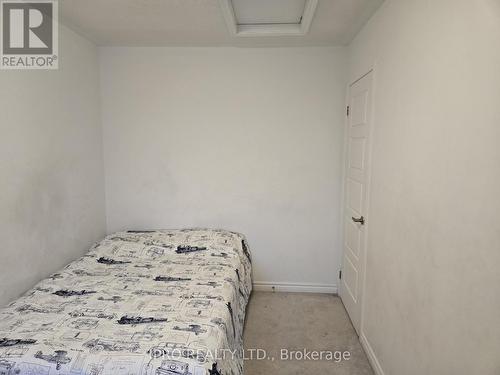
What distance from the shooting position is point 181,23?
2412 mm

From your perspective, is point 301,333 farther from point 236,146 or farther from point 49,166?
point 49,166

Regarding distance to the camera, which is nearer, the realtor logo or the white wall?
the realtor logo

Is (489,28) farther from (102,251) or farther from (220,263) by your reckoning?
(102,251)

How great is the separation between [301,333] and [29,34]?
295 cm

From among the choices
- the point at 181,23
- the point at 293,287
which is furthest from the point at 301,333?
the point at 181,23

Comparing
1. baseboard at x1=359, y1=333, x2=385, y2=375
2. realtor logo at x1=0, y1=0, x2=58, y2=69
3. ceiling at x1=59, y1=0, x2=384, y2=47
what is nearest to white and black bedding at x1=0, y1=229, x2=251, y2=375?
baseboard at x1=359, y1=333, x2=385, y2=375

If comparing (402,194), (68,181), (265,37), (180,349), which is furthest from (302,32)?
(180,349)

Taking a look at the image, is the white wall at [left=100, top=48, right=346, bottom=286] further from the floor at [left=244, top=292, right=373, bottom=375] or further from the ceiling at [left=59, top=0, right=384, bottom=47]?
the floor at [left=244, top=292, right=373, bottom=375]

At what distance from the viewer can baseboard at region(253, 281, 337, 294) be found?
3180 millimetres

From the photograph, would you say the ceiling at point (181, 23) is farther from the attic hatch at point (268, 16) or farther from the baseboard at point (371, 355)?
the baseboard at point (371, 355)

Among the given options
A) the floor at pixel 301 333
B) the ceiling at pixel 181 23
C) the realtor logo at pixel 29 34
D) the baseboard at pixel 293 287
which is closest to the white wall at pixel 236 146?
the baseboard at pixel 293 287

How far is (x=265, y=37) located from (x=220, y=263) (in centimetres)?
194

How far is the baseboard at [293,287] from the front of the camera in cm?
318

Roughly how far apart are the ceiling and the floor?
240cm
